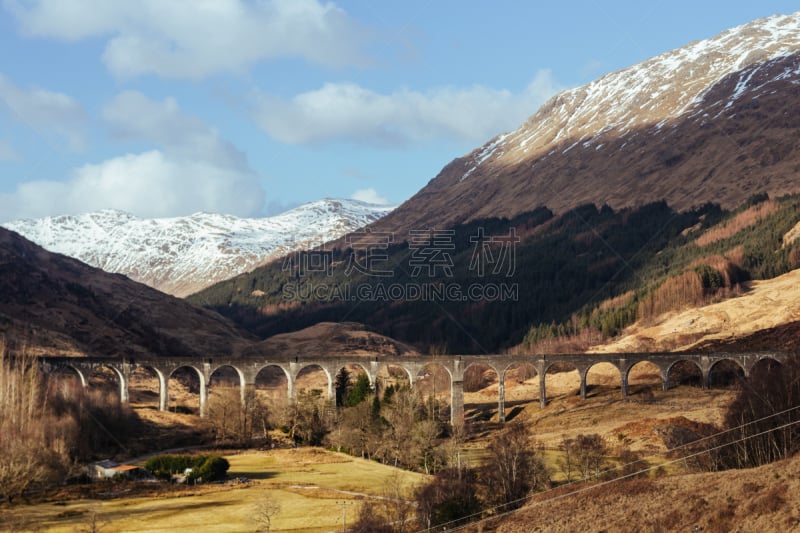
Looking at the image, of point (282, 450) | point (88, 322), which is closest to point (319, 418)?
point (282, 450)

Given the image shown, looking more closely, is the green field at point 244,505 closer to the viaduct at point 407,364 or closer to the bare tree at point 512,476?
the bare tree at point 512,476

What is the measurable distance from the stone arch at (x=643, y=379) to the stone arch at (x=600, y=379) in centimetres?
216

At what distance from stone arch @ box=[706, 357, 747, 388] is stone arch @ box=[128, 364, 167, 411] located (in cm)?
8248

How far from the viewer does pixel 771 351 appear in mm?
114875

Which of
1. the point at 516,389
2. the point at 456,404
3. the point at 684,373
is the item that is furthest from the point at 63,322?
the point at 684,373

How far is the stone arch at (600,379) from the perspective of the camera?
414ft

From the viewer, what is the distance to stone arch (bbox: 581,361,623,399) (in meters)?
126

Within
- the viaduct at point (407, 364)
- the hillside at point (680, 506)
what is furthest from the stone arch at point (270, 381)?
the hillside at point (680, 506)

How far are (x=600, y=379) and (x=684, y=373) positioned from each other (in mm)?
17161

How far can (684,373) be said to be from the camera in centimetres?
12875

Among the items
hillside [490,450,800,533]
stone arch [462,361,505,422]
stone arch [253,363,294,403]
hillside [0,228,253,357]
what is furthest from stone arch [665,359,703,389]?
hillside [0,228,253,357]

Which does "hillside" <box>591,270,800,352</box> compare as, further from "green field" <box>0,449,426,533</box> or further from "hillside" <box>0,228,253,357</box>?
"hillside" <box>0,228,253,357</box>

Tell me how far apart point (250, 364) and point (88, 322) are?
6238 centimetres

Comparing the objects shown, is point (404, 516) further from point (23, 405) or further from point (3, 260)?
point (3, 260)
